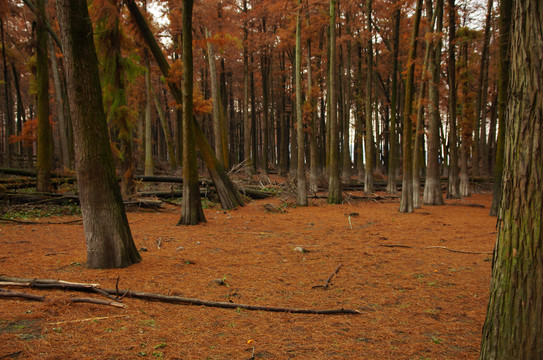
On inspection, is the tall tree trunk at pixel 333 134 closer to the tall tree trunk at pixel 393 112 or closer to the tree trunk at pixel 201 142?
the tree trunk at pixel 201 142

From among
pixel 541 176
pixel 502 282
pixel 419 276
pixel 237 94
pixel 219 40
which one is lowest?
pixel 419 276

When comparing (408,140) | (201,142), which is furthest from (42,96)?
(408,140)

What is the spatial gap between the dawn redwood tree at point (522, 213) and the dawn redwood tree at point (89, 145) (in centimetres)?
482

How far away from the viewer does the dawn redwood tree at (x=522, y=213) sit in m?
2.13

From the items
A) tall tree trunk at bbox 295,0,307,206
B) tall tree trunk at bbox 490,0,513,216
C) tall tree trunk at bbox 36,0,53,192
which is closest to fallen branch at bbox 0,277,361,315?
tall tree trunk at bbox 36,0,53,192

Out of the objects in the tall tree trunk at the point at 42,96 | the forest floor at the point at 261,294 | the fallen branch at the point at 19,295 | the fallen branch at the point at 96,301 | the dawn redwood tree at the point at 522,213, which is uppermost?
the tall tree trunk at the point at 42,96

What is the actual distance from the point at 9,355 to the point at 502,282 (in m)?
3.59

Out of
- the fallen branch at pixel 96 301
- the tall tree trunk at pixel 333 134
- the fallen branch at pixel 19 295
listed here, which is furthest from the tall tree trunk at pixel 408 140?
the fallen branch at pixel 19 295

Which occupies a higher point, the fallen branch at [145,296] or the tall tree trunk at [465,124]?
the tall tree trunk at [465,124]

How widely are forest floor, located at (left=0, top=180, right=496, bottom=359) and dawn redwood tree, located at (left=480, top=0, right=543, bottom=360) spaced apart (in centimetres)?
81

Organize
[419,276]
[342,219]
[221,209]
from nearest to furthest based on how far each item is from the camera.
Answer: [419,276], [342,219], [221,209]

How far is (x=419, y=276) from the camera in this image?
5191 millimetres

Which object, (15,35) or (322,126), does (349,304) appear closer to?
(322,126)

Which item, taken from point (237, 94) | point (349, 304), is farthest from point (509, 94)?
point (237, 94)
